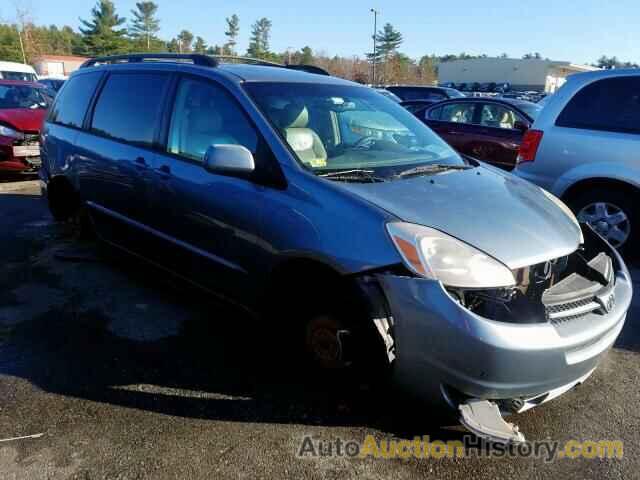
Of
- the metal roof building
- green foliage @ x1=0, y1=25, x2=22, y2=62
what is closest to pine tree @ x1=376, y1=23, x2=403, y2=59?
the metal roof building

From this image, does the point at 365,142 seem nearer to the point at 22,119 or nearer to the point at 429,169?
the point at 429,169

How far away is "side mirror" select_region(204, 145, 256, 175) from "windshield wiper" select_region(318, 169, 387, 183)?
Result: 0.41 meters

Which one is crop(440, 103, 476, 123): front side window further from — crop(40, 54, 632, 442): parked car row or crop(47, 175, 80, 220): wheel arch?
crop(47, 175, 80, 220): wheel arch

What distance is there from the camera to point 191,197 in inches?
126

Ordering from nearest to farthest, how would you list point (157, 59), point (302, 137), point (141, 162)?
point (302, 137) → point (141, 162) → point (157, 59)

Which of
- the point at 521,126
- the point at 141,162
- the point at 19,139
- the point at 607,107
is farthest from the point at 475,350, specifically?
the point at 19,139

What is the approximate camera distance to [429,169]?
121 inches

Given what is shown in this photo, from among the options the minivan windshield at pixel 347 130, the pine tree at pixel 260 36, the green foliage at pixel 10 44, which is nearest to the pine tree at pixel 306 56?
the pine tree at pixel 260 36

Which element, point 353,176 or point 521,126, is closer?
point 353,176

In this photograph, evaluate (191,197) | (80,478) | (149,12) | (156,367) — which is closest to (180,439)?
(80,478)

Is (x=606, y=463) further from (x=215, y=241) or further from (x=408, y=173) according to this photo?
(x=215, y=241)

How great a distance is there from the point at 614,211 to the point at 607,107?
3.32ft

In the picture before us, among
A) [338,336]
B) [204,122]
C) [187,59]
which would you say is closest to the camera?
[338,336]

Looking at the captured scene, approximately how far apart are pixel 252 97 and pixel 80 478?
85.7 inches
